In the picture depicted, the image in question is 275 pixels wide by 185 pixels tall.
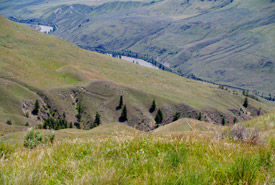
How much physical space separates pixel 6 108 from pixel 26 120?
15.2m

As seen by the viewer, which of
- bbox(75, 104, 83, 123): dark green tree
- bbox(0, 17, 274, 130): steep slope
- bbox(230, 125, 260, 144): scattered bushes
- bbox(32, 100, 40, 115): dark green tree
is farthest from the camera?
bbox(75, 104, 83, 123): dark green tree

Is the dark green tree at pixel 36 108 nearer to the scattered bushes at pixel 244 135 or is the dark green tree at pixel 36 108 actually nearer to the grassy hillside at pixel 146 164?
the grassy hillside at pixel 146 164

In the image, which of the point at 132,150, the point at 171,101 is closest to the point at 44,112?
the point at 171,101

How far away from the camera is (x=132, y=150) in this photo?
5.51 metres

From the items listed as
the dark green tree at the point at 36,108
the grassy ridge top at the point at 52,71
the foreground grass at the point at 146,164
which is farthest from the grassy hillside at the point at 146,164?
the grassy ridge top at the point at 52,71

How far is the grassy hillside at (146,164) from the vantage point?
3764 millimetres

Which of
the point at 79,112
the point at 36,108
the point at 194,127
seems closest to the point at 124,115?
the point at 79,112

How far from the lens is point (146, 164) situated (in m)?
4.44

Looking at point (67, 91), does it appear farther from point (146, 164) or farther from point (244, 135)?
point (146, 164)

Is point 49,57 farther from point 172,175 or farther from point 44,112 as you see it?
point 172,175

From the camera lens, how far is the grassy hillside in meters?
3.76

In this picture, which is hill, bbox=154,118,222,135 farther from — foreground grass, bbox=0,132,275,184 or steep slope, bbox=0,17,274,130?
steep slope, bbox=0,17,274,130

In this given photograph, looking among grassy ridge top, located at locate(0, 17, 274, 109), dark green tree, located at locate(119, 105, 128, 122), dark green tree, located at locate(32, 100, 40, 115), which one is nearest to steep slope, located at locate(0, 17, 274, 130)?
grassy ridge top, located at locate(0, 17, 274, 109)

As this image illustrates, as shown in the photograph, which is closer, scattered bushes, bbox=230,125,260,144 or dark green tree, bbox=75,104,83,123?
scattered bushes, bbox=230,125,260,144
